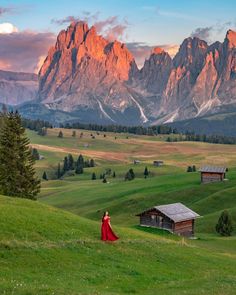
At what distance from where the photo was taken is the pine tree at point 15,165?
67.8 m

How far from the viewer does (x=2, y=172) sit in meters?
67.9

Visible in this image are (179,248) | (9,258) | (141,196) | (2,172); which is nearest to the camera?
(9,258)

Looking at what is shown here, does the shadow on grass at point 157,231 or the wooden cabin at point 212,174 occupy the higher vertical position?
the wooden cabin at point 212,174

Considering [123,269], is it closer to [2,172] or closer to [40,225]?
[40,225]

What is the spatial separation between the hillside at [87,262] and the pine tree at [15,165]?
80.7 ft

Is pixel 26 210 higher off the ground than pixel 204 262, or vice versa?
pixel 26 210

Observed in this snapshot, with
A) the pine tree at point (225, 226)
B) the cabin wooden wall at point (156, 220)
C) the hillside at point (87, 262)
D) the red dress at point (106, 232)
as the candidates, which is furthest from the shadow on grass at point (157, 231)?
the red dress at point (106, 232)

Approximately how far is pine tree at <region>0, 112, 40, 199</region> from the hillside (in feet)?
80.7

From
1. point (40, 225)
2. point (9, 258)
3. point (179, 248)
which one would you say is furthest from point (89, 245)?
point (179, 248)

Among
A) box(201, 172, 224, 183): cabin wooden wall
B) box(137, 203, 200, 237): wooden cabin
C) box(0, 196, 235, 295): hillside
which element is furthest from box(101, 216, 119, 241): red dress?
box(201, 172, 224, 183): cabin wooden wall

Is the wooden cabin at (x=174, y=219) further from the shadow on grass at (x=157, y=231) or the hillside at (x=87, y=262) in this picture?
the hillside at (x=87, y=262)

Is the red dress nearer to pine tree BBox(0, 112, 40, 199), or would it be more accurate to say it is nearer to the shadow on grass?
pine tree BBox(0, 112, 40, 199)

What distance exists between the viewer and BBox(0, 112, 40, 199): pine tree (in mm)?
67812

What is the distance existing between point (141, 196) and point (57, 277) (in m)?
81.9
